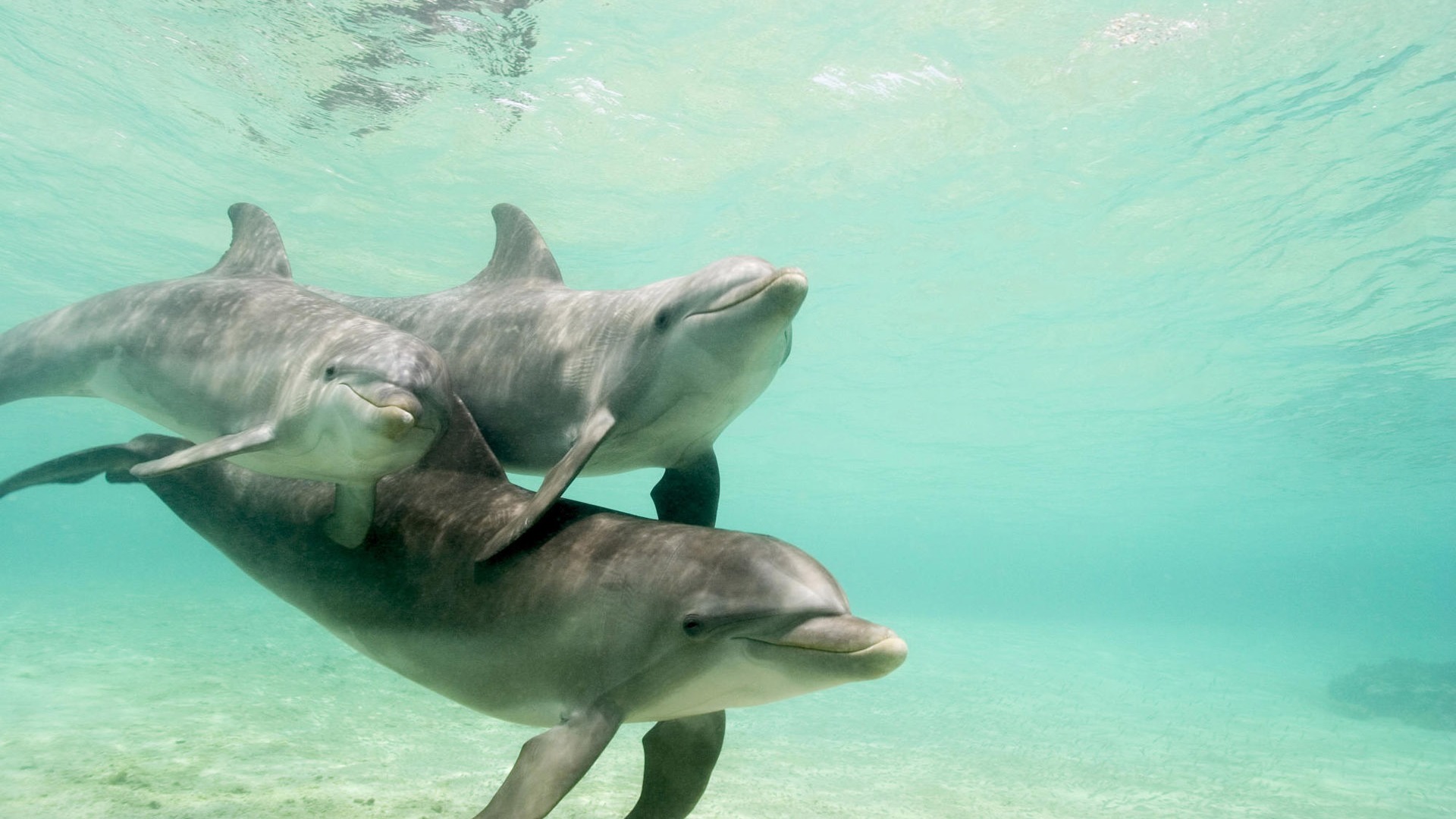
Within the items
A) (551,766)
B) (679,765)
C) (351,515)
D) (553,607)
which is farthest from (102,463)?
(679,765)

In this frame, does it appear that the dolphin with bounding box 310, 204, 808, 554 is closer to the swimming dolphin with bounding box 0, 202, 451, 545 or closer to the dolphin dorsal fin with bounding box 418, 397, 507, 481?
the dolphin dorsal fin with bounding box 418, 397, 507, 481

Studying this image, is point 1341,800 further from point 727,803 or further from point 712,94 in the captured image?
point 712,94

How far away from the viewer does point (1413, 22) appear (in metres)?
13.9

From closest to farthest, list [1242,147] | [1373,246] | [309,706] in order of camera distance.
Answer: [309,706] < [1242,147] < [1373,246]

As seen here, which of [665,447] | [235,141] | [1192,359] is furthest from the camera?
[1192,359]

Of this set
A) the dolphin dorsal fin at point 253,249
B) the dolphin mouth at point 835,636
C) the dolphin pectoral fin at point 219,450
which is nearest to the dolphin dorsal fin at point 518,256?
the dolphin dorsal fin at point 253,249

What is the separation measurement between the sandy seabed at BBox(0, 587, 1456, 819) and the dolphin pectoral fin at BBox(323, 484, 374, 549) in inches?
149

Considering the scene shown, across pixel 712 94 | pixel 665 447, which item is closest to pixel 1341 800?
pixel 665 447

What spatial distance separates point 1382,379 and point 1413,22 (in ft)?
73.4

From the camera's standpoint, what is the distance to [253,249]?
5984mm

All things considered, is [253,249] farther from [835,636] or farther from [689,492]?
[835,636]

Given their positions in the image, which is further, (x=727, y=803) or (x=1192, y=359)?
(x=1192, y=359)

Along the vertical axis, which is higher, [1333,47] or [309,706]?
[1333,47]

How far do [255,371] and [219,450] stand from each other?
770 millimetres
